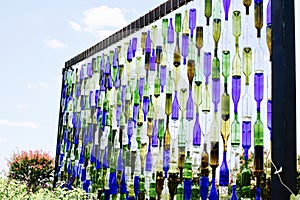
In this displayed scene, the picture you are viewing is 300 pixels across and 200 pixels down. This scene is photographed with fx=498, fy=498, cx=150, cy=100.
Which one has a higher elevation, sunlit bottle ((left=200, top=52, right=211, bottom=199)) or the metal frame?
the metal frame

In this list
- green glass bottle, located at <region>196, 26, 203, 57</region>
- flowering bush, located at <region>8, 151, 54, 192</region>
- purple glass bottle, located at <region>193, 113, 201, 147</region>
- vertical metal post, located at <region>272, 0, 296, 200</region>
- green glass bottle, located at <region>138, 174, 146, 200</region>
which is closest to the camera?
vertical metal post, located at <region>272, 0, 296, 200</region>

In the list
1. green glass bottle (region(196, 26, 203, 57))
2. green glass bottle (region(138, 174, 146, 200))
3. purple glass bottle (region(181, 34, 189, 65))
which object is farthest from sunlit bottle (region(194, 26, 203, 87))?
green glass bottle (region(138, 174, 146, 200))

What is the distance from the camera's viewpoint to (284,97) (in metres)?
2.25

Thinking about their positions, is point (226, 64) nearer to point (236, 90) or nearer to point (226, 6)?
point (236, 90)

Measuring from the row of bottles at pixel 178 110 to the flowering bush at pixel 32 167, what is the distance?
1.38 meters

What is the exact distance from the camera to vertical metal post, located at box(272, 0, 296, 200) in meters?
2.21

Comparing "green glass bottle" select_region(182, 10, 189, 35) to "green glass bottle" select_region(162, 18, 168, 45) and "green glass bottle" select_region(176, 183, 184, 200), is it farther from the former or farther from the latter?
"green glass bottle" select_region(176, 183, 184, 200)

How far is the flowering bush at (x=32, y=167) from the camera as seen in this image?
6090 mm

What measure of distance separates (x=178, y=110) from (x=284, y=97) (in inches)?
43.2

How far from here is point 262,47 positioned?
8.71 ft

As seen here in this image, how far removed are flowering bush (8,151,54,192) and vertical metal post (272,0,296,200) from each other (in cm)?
426

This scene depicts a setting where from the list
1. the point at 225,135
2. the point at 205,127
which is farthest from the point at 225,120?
the point at 205,127

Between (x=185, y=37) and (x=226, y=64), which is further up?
(x=185, y=37)

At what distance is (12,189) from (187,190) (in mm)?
1555
